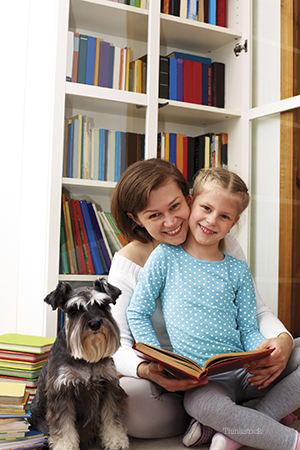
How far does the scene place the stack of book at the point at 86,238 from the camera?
81.0 inches

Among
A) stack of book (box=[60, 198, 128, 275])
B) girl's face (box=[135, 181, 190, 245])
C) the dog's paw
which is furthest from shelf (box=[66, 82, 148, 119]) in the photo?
the dog's paw

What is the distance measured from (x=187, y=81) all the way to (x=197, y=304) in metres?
1.46

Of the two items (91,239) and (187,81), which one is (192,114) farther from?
(91,239)

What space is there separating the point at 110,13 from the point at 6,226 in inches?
49.7

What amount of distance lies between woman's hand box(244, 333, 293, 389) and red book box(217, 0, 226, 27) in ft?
6.27

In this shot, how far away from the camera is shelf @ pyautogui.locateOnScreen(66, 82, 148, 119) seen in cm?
209

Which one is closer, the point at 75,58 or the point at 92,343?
the point at 92,343

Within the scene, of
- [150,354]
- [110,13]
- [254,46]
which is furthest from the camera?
[254,46]

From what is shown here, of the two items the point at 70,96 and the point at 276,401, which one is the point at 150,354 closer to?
the point at 276,401

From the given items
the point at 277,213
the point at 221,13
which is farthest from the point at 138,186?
the point at 221,13

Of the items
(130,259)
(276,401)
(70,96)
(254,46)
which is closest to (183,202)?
(130,259)

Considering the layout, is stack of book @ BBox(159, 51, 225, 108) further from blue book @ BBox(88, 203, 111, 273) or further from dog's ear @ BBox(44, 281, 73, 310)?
Result: dog's ear @ BBox(44, 281, 73, 310)

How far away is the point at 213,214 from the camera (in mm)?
1458

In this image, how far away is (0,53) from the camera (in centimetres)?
251
